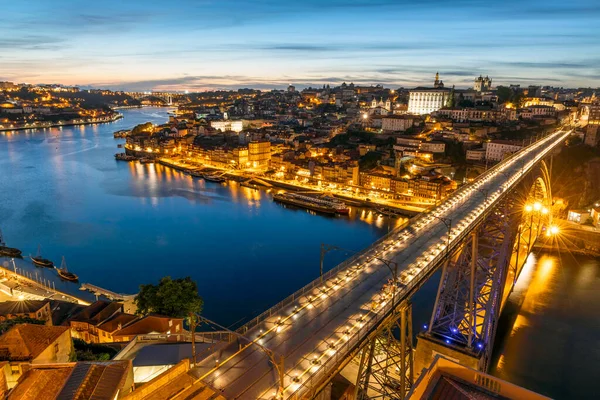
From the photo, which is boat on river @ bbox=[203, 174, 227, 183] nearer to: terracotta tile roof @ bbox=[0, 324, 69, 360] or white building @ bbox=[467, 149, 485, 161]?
white building @ bbox=[467, 149, 485, 161]

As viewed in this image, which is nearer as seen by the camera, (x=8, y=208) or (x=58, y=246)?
(x=58, y=246)

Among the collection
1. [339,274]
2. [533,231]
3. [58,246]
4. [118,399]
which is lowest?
[58,246]

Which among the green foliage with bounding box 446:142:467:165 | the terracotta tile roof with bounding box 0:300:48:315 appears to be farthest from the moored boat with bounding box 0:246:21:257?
the green foliage with bounding box 446:142:467:165

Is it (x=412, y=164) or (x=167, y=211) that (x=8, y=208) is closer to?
(x=167, y=211)

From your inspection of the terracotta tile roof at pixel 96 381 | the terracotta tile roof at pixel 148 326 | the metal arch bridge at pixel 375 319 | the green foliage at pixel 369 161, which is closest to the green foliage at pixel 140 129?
the green foliage at pixel 369 161

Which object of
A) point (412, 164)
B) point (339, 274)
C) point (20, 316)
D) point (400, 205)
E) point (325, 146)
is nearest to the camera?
point (339, 274)

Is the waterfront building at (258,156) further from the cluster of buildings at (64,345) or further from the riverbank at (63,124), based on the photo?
the riverbank at (63,124)

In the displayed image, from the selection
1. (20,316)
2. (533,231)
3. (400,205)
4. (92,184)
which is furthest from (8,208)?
(533,231)
